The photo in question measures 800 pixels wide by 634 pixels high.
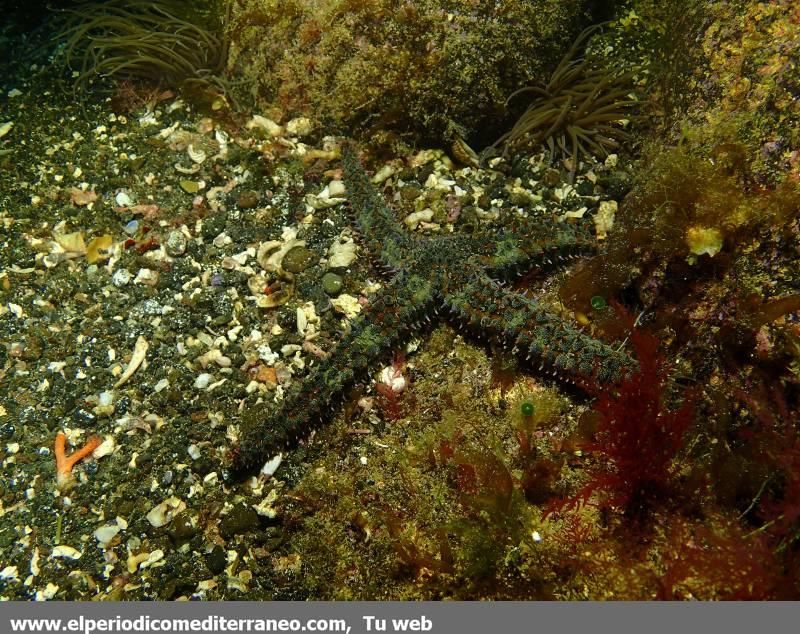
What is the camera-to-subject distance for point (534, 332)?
12.8ft

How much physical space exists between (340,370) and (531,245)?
6.12 ft

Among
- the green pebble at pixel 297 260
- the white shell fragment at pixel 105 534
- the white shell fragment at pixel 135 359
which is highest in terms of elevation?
the green pebble at pixel 297 260

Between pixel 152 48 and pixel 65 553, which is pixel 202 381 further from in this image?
pixel 152 48

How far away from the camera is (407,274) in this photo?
425cm

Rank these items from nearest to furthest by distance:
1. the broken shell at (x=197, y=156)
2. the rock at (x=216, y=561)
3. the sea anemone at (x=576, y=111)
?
the rock at (x=216, y=561), the sea anemone at (x=576, y=111), the broken shell at (x=197, y=156)

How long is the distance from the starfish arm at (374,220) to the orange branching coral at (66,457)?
272 centimetres

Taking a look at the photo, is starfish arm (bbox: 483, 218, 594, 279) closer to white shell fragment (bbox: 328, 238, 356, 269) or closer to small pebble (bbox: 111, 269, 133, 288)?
white shell fragment (bbox: 328, 238, 356, 269)

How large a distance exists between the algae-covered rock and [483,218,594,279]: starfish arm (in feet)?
4.95

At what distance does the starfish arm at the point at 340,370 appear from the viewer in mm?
3803

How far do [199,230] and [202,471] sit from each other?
2310 mm

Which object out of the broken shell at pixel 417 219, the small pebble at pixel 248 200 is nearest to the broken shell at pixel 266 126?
the small pebble at pixel 248 200

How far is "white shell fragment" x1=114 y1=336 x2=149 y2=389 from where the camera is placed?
4.37 m

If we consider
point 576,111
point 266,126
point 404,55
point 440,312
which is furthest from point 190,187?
point 576,111

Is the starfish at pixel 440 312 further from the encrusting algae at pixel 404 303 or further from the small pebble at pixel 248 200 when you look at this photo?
the small pebble at pixel 248 200
